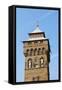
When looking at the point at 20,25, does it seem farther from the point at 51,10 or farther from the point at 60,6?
the point at 60,6

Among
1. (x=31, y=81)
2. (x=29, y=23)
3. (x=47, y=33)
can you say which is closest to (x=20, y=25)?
(x=29, y=23)

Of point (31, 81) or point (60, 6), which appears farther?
point (60, 6)

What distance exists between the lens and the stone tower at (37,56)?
1.65m

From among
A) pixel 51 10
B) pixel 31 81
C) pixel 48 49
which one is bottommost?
pixel 31 81

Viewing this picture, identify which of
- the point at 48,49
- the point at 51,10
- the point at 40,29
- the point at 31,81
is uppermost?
the point at 51,10

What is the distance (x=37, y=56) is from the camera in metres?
1.68

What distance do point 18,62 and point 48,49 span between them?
19 centimetres

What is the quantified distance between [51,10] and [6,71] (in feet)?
1.32

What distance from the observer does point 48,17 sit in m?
1.70

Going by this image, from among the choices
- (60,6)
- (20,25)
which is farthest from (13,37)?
(60,6)

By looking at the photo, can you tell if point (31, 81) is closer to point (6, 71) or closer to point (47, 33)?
point (6, 71)

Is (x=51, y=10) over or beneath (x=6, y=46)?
over

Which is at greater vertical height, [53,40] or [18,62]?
[53,40]

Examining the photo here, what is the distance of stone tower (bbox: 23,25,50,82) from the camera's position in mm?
1654
